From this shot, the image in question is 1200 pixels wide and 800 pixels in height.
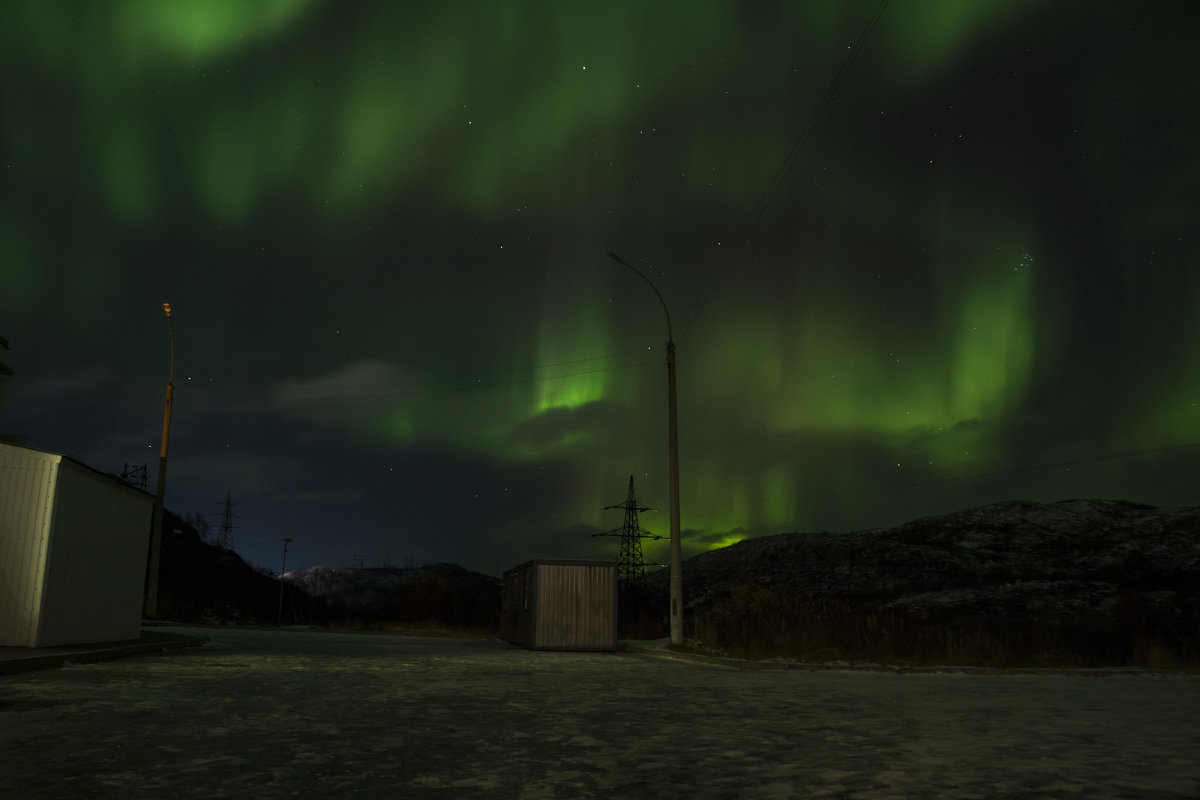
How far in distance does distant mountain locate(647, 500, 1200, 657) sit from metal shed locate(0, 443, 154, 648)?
39798mm

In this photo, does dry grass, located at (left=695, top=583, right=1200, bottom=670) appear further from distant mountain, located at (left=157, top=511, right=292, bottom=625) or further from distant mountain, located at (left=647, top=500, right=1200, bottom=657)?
distant mountain, located at (left=157, top=511, right=292, bottom=625)

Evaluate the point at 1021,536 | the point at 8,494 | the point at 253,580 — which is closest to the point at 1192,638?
the point at 8,494

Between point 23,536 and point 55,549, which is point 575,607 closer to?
point 55,549

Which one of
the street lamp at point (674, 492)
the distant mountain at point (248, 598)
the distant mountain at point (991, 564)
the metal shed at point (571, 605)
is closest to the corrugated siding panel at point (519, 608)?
the metal shed at point (571, 605)

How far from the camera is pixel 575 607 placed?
26250 millimetres

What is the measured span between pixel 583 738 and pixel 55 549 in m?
14.4

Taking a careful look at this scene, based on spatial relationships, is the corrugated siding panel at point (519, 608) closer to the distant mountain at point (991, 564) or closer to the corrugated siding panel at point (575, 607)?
the corrugated siding panel at point (575, 607)

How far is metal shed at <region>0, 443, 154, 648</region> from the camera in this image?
16.9m

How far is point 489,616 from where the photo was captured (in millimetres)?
64375

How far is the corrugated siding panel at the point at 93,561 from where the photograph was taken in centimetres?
1759

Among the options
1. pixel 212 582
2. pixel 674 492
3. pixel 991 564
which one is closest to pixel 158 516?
pixel 674 492

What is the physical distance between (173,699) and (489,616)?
55.9 metres

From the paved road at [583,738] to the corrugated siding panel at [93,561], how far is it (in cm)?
487

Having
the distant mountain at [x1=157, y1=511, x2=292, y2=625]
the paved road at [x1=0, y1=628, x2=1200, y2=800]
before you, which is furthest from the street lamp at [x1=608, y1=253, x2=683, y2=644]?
the distant mountain at [x1=157, y1=511, x2=292, y2=625]
